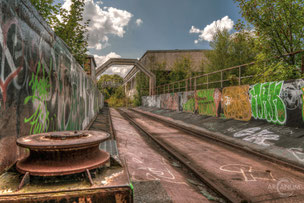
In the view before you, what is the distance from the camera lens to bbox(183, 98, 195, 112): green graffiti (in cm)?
1638

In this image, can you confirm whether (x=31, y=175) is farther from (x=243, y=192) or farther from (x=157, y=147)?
(x=157, y=147)

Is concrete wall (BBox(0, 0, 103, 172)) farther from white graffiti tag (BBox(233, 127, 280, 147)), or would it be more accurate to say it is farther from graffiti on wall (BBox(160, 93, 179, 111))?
graffiti on wall (BBox(160, 93, 179, 111))

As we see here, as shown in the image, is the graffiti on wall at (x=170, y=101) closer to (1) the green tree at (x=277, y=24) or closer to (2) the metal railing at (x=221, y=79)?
(2) the metal railing at (x=221, y=79)

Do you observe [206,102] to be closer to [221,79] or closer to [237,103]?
[221,79]

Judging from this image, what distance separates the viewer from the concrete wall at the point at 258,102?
7134 mm

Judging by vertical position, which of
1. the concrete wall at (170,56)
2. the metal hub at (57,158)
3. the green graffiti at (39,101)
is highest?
the concrete wall at (170,56)

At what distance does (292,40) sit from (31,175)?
9939 mm

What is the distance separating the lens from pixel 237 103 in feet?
35.0

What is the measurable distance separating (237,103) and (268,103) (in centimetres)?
228

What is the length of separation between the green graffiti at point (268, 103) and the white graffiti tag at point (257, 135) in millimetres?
784

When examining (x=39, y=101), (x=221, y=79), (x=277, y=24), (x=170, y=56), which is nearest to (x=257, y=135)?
(x=277, y=24)

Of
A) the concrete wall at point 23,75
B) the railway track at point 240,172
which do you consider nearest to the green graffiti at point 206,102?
the railway track at point 240,172

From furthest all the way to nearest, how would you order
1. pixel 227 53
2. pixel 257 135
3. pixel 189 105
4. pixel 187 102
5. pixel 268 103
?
pixel 227 53 → pixel 187 102 → pixel 189 105 → pixel 268 103 → pixel 257 135

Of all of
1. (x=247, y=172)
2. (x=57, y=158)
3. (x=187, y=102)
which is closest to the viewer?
(x=57, y=158)
